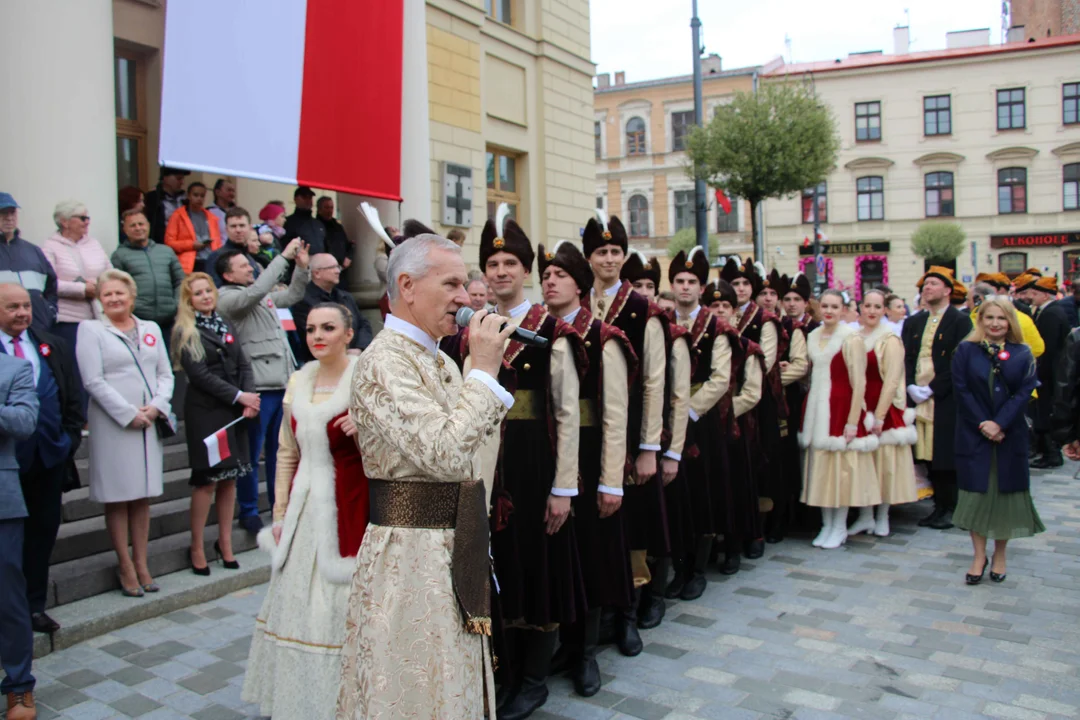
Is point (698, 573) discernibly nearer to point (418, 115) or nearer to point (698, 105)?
point (418, 115)

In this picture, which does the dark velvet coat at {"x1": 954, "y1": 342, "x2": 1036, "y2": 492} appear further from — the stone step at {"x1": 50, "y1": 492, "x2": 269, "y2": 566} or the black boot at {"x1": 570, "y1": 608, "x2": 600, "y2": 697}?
the stone step at {"x1": 50, "y1": 492, "x2": 269, "y2": 566}

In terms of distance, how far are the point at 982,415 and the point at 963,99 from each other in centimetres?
4015

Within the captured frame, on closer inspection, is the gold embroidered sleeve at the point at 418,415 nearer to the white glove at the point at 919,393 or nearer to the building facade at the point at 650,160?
the white glove at the point at 919,393

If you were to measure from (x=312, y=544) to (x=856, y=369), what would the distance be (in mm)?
4963

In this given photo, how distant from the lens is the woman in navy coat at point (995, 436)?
19.4ft

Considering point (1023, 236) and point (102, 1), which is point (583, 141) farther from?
point (1023, 236)

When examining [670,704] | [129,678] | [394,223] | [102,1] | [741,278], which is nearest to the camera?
[670,704]

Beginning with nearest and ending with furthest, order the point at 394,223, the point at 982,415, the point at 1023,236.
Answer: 1. the point at 982,415
2. the point at 394,223
3. the point at 1023,236

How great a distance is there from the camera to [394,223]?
10.3 metres

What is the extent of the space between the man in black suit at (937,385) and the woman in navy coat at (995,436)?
1.62m

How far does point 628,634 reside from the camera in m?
4.89

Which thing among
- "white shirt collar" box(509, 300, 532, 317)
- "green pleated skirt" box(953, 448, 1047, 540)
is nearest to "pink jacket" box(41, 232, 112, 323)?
"white shirt collar" box(509, 300, 532, 317)

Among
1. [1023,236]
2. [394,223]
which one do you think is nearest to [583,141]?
[394,223]

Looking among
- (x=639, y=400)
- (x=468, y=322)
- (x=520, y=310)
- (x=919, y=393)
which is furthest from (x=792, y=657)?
(x=919, y=393)
